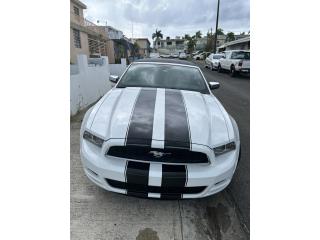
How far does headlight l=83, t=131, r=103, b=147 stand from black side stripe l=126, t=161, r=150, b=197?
373 mm

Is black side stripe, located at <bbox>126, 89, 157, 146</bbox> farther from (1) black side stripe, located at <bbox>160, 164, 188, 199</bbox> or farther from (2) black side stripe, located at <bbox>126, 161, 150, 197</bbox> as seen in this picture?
(1) black side stripe, located at <bbox>160, 164, 188, 199</bbox>

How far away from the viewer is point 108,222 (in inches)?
85.4

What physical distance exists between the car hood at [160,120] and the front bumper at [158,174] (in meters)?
0.19

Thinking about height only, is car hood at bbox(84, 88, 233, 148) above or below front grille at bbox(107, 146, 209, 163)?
above

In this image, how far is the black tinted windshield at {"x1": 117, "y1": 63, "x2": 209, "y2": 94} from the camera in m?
3.46

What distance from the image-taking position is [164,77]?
3.62 meters

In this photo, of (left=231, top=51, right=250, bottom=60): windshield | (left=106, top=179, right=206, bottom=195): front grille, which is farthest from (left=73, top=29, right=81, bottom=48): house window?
(left=106, top=179, right=206, bottom=195): front grille

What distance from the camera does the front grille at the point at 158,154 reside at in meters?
2.03

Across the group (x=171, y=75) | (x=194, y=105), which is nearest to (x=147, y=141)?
(x=194, y=105)

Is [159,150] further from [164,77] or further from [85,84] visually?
[85,84]

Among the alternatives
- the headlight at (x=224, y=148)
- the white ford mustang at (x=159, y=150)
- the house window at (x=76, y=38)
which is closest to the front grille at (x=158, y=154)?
the white ford mustang at (x=159, y=150)

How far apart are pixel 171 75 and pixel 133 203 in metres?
2.13

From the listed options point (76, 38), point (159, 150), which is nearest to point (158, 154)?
point (159, 150)

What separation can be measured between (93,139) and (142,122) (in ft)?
1.69
